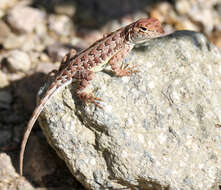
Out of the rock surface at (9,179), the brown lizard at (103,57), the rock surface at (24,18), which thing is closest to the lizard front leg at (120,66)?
the brown lizard at (103,57)

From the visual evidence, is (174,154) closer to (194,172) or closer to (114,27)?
(194,172)

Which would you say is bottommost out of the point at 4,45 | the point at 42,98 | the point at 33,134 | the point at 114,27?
the point at 33,134

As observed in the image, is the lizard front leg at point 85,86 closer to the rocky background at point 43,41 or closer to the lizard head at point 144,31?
the lizard head at point 144,31

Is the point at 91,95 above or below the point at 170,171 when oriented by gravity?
above

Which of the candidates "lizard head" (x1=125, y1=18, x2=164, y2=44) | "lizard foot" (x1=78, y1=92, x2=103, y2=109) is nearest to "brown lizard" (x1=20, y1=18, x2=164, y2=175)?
"lizard head" (x1=125, y1=18, x2=164, y2=44)

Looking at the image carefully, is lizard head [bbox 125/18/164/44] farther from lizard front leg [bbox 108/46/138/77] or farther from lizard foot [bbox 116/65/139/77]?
lizard foot [bbox 116/65/139/77]

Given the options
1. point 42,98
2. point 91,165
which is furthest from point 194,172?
point 42,98
